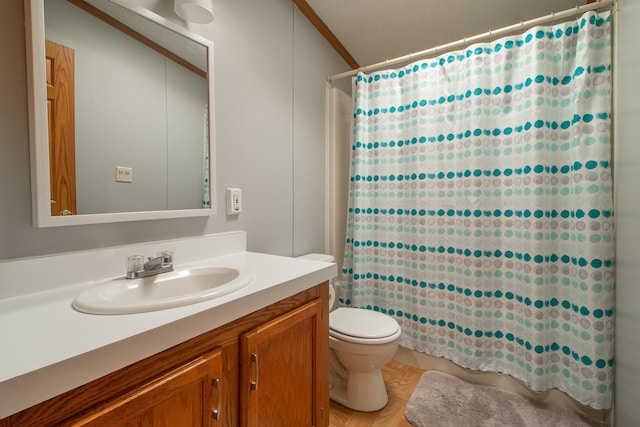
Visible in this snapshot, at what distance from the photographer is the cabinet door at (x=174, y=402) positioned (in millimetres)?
545

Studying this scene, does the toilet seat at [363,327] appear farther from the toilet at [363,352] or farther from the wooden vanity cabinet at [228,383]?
the wooden vanity cabinet at [228,383]

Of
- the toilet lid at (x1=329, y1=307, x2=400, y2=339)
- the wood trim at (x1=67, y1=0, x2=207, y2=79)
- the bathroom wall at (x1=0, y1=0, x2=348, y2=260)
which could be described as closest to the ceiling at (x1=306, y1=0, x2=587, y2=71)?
the bathroom wall at (x1=0, y1=0, x2=348, y2=260)

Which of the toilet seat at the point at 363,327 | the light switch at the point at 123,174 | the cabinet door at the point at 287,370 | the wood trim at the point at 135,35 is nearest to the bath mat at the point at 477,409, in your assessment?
the toilet seat at the point at 363,327

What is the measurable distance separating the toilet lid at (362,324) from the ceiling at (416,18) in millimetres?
1882

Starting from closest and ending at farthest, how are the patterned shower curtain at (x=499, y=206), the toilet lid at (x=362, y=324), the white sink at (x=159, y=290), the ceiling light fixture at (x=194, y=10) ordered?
A: the white sink at (x=159, y=290) < the ceiling light fixture at (x=194, y=10) < the patterned shower curtain at (x=499, y=206) < the toilet lid at (x=362, y=324)

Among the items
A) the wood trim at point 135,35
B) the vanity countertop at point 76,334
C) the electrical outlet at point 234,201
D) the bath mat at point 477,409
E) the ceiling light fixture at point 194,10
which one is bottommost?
the bath mat at point 477,409

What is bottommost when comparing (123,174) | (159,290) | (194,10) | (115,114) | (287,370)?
(287,370)

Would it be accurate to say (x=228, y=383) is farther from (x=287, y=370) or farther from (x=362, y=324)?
(x=362, y=324)

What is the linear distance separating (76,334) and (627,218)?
6.26ft

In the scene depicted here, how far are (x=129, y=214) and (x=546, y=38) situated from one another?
206cm

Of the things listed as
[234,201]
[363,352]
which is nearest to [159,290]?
[234,201]

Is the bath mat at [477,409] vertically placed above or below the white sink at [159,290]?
below

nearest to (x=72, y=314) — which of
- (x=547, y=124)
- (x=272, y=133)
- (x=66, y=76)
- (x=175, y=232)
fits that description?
(x=175, y=232)

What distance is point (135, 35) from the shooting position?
1050 mm
